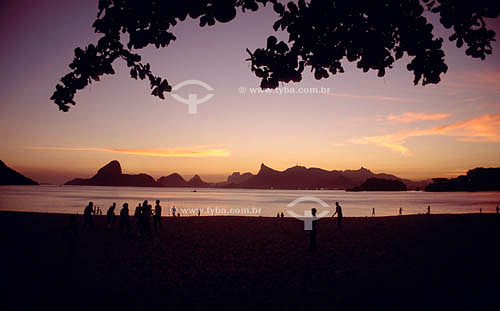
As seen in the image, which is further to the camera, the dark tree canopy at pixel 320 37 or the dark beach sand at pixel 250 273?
the dark beach sand at pixel 250 273

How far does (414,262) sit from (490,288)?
336cm

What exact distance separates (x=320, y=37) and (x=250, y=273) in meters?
8.18

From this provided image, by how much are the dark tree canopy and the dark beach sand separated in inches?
215

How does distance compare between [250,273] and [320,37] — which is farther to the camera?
[250,273]

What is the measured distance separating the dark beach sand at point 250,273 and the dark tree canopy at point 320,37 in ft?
18.0

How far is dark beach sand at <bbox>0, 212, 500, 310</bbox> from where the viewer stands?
24.7 feet

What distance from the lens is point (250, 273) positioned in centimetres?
1031

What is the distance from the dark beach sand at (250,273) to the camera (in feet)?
24.7

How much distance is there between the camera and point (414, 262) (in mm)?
11477

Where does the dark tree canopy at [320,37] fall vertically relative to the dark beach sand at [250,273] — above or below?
above

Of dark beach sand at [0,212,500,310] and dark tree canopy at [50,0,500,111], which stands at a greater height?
dark tree canopy at [50,0,500,111]

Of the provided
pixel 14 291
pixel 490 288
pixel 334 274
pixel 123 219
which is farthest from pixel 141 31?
pixel 123 219

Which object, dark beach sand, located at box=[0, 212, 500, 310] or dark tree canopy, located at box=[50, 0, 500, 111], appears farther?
dark beach sand, located at box=[0, 212, 500, 310]

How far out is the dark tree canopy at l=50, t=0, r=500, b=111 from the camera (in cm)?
387
